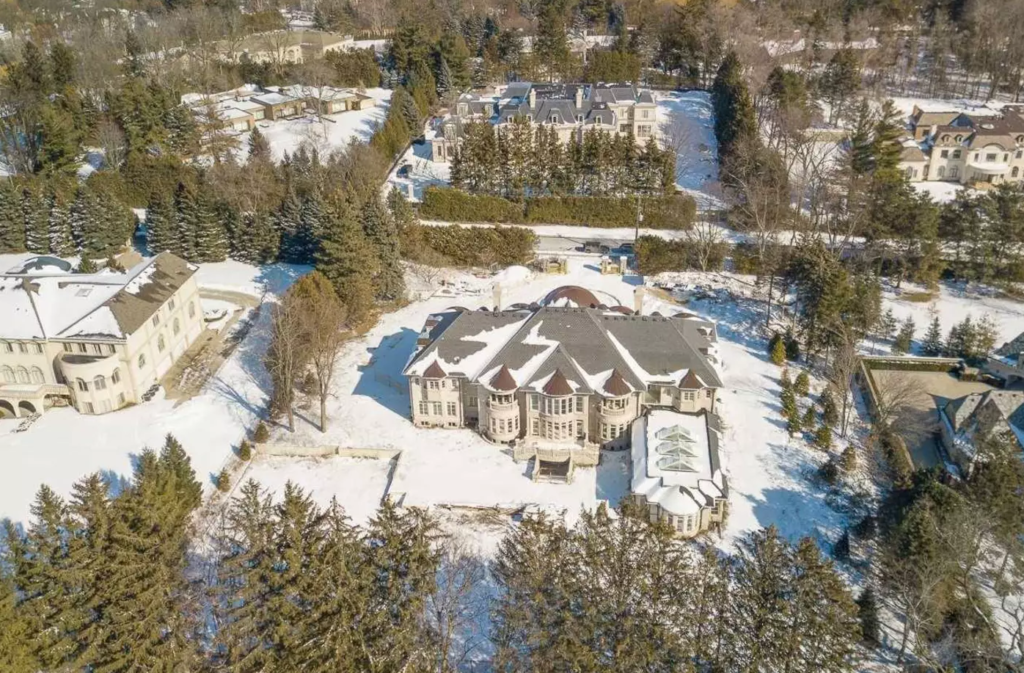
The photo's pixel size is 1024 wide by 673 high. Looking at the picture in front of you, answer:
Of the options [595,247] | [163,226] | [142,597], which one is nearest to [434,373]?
[142,597]

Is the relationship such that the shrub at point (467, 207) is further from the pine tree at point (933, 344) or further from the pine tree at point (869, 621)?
the pine tree at point (869, 621)

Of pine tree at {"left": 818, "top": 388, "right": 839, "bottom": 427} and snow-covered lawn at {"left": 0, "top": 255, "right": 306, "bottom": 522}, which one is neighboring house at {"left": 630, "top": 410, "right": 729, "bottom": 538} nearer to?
pine tree at {"left": 818, "top": 388, "right": 839, "bottom": 427}

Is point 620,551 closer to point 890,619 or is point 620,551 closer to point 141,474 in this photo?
point 890,619

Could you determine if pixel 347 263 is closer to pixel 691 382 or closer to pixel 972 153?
pixel 691 382

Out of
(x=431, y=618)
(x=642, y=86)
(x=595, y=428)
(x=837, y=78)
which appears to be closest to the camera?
(x=431, y=618)

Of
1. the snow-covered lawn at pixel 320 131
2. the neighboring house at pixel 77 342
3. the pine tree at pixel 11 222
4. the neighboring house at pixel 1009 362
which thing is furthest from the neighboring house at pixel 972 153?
the pine tree at pixel 11 222

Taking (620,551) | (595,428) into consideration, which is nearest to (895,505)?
(595,428)

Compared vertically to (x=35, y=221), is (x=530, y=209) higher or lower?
lower

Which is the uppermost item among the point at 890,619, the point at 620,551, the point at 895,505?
the point at 620,551
